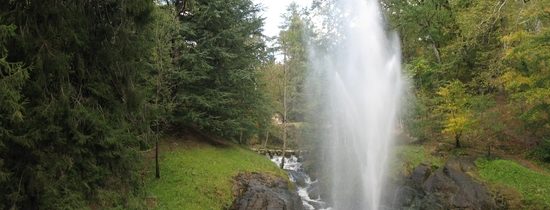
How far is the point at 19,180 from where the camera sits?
7.35 meters

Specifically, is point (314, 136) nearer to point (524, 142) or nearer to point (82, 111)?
point (524, 142)

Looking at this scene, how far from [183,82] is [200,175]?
391cm

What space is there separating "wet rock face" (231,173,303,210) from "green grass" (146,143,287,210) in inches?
12.8

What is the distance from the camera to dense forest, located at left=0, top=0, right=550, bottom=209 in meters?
7.42

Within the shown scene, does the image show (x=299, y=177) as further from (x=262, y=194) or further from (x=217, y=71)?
(x=262, y=194)

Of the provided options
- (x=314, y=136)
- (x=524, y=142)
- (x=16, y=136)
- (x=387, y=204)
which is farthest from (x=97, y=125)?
(x=524, y=142)

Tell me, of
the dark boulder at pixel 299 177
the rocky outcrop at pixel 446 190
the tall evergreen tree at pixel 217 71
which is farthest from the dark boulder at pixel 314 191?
the tall evergreen tree at pixel 217 71

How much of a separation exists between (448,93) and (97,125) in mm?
13922

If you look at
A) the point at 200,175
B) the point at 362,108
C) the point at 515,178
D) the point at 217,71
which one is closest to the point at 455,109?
the point at 515,178

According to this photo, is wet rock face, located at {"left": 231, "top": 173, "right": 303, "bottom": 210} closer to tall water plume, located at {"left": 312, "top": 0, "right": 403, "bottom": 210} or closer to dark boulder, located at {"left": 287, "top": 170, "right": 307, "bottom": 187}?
tall water plume, located at {"left": 312, "top": 0, "right": 403, "bottom": 210}

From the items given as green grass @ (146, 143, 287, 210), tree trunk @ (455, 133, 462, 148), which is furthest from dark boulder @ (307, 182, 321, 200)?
tree trunk @ (455, 133, 462, 148)

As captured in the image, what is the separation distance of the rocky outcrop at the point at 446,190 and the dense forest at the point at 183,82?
88.9 inches

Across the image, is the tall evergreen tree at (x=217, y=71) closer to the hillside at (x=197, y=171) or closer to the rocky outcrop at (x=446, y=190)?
the hillside at (x=197, y=171)

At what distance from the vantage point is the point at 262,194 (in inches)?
503
